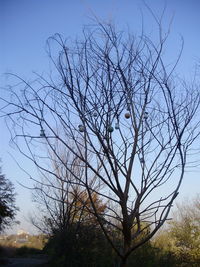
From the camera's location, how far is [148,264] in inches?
355

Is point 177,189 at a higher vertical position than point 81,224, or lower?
lower

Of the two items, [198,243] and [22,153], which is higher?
[198,243]

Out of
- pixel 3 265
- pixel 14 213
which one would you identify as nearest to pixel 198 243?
pixel 3 265

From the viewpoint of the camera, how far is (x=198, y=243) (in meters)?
14.0

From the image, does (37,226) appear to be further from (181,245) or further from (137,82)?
(137,82)

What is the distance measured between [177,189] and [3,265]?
Result: 885 inches

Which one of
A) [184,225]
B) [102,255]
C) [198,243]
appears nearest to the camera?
[102,255]

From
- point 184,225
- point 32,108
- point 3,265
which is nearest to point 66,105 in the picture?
point 32,108

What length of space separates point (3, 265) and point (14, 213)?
15.5ft

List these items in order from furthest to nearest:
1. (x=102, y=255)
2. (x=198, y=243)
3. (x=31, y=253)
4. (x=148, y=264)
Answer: (x=31, y=253), (x=198, y=243), (x=102, y=255), (x=148, y=264)

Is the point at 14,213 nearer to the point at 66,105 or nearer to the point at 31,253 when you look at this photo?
the point at 31,253

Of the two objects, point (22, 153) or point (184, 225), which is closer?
point (22, 153)

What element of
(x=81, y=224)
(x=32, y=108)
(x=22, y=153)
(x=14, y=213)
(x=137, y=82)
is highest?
(x=14, y=213)

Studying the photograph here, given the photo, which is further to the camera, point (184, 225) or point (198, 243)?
point (184, 225)
